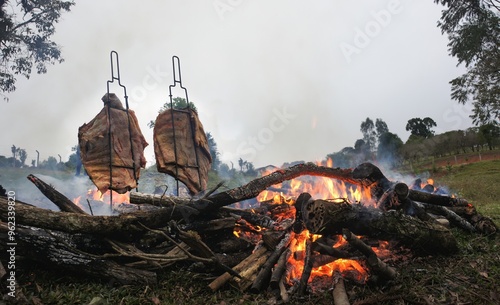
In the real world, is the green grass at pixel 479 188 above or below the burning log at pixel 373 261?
below

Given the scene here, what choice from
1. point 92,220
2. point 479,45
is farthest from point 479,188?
point 92,220

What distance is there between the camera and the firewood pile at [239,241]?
12.0 ft

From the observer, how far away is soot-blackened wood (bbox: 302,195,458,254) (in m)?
4.07

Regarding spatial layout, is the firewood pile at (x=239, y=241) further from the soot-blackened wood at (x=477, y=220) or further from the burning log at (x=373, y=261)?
the soot-blackened wood at (x=477, y=220)

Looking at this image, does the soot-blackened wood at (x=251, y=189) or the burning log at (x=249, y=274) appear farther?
the soot-blackened wood at (x=251, y=189)

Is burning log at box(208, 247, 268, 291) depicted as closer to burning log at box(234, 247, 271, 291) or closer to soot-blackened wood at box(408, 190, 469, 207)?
burning log at box(234, 247, 271, 291)

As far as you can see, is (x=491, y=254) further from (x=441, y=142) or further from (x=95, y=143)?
(x=441, y=142)

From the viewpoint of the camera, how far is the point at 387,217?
435 centimetres

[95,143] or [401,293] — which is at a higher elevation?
[95,143]

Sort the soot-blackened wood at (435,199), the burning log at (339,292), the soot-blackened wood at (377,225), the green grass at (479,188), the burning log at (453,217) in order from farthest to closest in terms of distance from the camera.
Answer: the green grass at (479,188), the soot-blackened wood at (435,199), the burning log at (453,217), the soot-blackened wood at (377,225), the burning log at (339,292)

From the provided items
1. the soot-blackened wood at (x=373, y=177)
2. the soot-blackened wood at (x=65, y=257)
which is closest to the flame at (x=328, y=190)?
the soot-blackened wood at (x=373, y=177)

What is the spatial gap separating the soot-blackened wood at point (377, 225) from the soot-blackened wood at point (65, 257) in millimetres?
2319

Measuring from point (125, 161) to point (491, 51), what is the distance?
24139mm

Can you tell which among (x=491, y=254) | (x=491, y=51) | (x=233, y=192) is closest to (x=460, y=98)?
(x=491, y=51)
